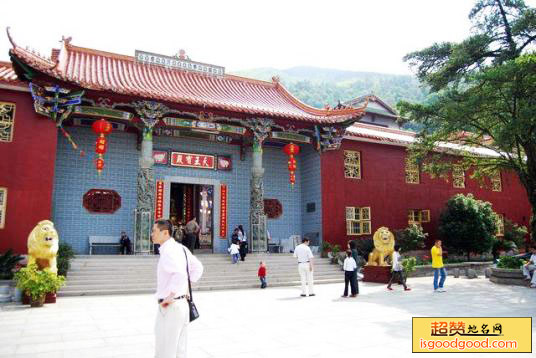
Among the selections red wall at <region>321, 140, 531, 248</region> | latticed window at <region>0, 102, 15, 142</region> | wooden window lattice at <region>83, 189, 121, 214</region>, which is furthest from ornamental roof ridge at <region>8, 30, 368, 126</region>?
wooden window lattice at <region>83, 189, 121, 214</region>

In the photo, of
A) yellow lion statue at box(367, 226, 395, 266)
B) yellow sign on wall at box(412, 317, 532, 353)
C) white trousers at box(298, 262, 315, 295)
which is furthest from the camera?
yellow lion statue at box(367, 226, 395, 266)

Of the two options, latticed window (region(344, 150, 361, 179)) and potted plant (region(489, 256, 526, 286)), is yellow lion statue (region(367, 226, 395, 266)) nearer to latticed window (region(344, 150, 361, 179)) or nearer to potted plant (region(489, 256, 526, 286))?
potted plant (region(489, 256, 526, 286))

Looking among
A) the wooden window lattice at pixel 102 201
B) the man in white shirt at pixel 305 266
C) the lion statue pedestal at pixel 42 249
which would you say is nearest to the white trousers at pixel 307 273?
the man in white shirt at pixel 305 266

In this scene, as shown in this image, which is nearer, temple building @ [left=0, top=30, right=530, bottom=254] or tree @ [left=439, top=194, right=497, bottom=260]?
temple building @ [left=0, top=30, right=530, bottom=254]

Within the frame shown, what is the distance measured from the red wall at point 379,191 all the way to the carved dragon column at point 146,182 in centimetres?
602

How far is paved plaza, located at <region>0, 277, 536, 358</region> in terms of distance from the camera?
4293 millimetres

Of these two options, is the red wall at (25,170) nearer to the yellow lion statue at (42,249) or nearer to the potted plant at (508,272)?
the yellow lion statue at (42,249)

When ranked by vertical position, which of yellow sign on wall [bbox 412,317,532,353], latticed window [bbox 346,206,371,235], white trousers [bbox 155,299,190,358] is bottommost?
yellow sign on wall [bbox 412,317,532,353]

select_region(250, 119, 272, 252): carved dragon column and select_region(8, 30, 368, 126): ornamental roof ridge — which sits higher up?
select_region(8, 30, 368, 126): ornamental roof ridge

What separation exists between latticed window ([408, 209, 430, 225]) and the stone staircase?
218 inches

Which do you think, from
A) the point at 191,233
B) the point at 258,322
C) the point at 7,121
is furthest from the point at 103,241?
the point at 258,322

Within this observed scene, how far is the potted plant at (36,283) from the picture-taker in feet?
24.7

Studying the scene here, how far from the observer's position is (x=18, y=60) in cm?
1001

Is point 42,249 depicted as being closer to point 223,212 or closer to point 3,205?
point 3,205
